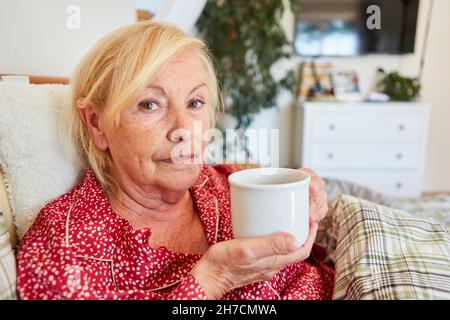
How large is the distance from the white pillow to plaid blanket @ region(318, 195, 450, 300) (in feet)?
1.85

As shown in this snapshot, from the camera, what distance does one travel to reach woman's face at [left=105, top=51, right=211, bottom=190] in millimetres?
630

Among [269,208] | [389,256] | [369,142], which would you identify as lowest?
[369,142]

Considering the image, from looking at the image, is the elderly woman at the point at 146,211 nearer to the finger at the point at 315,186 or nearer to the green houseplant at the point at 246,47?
the finger at the point at 315,186

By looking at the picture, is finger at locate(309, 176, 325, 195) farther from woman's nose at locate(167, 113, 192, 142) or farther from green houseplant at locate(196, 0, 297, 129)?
green houseplant at locate(196, 0, 297, 129)

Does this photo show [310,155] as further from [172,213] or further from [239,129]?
[172,213]

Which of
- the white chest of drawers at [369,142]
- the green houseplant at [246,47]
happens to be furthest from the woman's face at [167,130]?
the white chest of drawers at [369,142]

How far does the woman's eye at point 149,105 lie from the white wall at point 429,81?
232cm

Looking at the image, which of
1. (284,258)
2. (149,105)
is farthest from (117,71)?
(284,258)

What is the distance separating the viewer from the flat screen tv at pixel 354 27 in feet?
8.73

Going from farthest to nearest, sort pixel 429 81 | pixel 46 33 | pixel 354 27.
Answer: pixel 429 81 < pixel 354 27 < pixel 46 33

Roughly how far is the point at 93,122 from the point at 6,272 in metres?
0.32

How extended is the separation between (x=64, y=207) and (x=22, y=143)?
15 centimetres

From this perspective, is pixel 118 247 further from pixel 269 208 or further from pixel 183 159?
pixel 269 208

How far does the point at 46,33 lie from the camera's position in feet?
3.27
